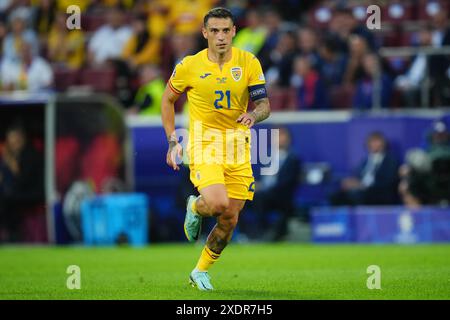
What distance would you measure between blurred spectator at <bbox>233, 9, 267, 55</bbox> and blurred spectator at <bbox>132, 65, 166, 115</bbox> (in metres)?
1.69

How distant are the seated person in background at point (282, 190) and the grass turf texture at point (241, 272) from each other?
897 millimetres

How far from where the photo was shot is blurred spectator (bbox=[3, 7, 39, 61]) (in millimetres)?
23516

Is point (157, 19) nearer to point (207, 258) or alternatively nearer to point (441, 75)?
point (441, 75)

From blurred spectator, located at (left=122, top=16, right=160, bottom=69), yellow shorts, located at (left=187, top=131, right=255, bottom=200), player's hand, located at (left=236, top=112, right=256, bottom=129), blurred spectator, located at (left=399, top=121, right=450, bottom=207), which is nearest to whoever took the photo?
player's hand, located at (left=236, top=112, right=256, bottom=129)

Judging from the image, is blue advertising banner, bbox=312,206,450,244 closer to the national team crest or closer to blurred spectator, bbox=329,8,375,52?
blurred spectator, bbox=329,8,375,52

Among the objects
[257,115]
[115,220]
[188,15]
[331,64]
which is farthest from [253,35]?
[257,115]

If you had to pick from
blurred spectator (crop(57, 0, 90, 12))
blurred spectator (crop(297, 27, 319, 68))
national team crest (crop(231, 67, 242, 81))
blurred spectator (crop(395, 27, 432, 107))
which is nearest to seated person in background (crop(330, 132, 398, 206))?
blurred spectator (crop(395, 27, 432, 107))

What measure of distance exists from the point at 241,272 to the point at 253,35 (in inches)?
356

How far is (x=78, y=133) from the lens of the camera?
65.8 feet

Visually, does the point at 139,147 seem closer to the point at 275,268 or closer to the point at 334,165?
the point at 334,165

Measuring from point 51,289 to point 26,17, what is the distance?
52.9 feet

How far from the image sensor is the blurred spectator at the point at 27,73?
71.6ft

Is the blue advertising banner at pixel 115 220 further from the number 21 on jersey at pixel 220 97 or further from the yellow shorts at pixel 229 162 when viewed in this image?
the number 21 on jersey at pixel 220 97
